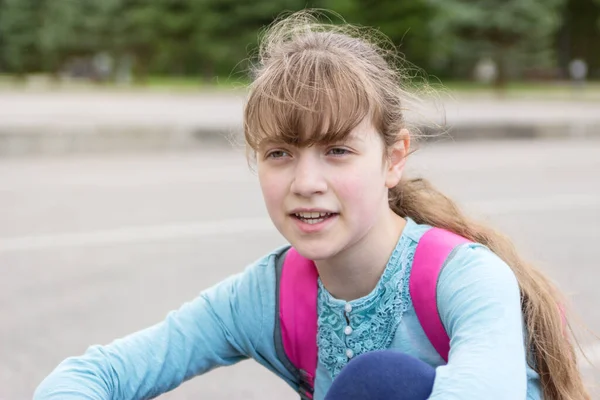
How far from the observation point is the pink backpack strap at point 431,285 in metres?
2.31

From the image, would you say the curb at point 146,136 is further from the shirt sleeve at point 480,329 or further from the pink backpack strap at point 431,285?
the shirt sleeve at point 480,329

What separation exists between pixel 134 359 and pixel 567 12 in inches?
1944

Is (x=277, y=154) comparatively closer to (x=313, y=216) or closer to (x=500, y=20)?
(x=313, y=216)

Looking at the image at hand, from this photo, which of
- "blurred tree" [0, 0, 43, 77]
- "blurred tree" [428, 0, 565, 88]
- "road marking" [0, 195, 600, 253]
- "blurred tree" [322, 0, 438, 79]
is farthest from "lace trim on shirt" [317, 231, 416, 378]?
"blurred tree" [0, 0, 43, 77]

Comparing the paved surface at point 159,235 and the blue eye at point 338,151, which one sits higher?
the blue eye at point 338,151

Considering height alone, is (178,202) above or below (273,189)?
below

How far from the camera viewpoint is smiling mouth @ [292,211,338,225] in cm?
233

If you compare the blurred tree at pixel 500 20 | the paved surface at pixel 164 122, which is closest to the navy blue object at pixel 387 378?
the paved surface at pixel 164 122

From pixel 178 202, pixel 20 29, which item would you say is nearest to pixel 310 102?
pixel 178 202

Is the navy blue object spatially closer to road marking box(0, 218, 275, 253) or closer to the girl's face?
the girl's face

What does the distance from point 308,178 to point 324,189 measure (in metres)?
0.05

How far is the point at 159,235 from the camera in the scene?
7512 millimetres

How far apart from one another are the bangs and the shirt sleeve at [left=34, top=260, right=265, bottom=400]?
0.45 m

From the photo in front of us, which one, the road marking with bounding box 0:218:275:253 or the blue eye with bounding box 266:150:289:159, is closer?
the blue eye with bounding box 266:150:289:159
